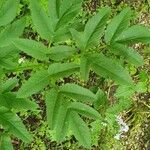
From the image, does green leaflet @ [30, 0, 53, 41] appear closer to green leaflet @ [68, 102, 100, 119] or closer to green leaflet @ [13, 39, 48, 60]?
green leaflet @ [13, 39, 48, 60]

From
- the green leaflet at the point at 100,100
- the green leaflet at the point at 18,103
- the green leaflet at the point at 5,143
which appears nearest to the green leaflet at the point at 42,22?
the green leaflet at the point at 18,103

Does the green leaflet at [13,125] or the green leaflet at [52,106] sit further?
the green leaflet at [13,125]

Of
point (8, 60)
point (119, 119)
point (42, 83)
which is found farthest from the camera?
point (119, 119)

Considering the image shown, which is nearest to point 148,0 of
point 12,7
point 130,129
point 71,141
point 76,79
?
point 76,79

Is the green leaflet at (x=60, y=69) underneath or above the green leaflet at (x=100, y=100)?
underneath

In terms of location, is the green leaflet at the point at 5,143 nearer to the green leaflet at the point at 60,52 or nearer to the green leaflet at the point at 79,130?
the green leaflet at the point at 79,130

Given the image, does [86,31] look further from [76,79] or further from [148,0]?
[148,0]

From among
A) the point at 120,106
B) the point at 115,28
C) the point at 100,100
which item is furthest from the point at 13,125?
the point at 120,106
